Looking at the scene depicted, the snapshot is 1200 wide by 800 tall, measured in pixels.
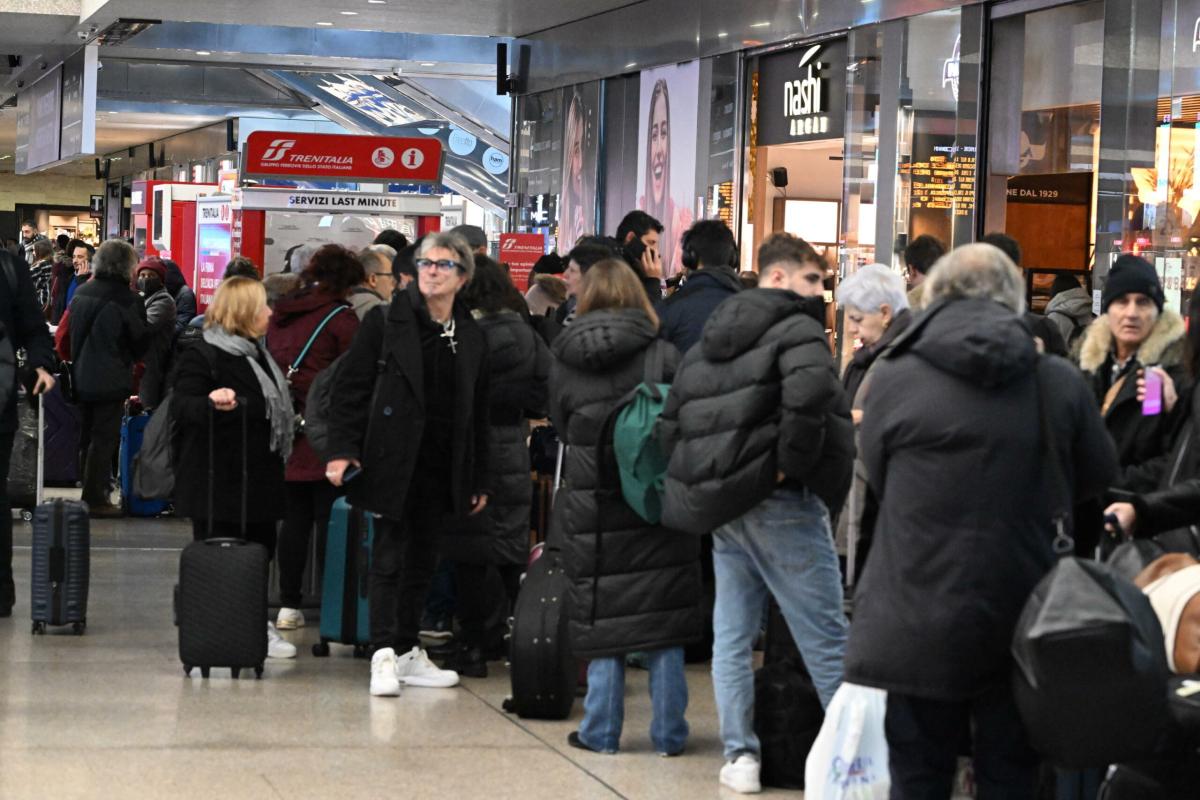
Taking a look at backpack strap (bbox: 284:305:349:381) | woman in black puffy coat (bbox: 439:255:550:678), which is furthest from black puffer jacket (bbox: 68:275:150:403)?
woman in black puffy coat (bbox: 439:255:550:678)

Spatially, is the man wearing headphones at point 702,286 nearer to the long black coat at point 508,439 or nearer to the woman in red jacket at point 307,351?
the long black coat at point 508,439

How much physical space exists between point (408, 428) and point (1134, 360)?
2.45 metres

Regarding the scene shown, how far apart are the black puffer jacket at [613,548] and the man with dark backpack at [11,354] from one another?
2.93 meters

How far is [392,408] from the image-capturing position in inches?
249

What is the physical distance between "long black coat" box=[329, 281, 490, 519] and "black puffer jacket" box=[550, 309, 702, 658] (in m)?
0.82

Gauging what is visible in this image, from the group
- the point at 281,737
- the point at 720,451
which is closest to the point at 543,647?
the point at 281,737

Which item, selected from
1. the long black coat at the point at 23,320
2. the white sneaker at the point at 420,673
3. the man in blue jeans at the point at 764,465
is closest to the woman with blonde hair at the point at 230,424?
the white sneaker at the point at 420,673

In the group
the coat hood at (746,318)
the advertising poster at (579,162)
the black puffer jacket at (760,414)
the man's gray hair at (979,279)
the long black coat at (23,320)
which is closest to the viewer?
the man's gray hair at (979,279)

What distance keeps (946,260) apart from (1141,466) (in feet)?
5.08

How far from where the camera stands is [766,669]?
5441 mm

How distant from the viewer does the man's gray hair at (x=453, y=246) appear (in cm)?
636

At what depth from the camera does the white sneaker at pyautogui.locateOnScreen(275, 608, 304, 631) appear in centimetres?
780

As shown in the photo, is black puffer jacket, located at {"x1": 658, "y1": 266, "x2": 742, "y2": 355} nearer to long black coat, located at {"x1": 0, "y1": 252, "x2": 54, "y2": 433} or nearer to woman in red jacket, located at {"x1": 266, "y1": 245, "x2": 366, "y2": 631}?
woman in red jacket, located at {"x1": 266, "y1": 245, "x2": 366, "y2": 631}

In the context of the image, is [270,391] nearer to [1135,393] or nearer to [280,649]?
[280,649]
